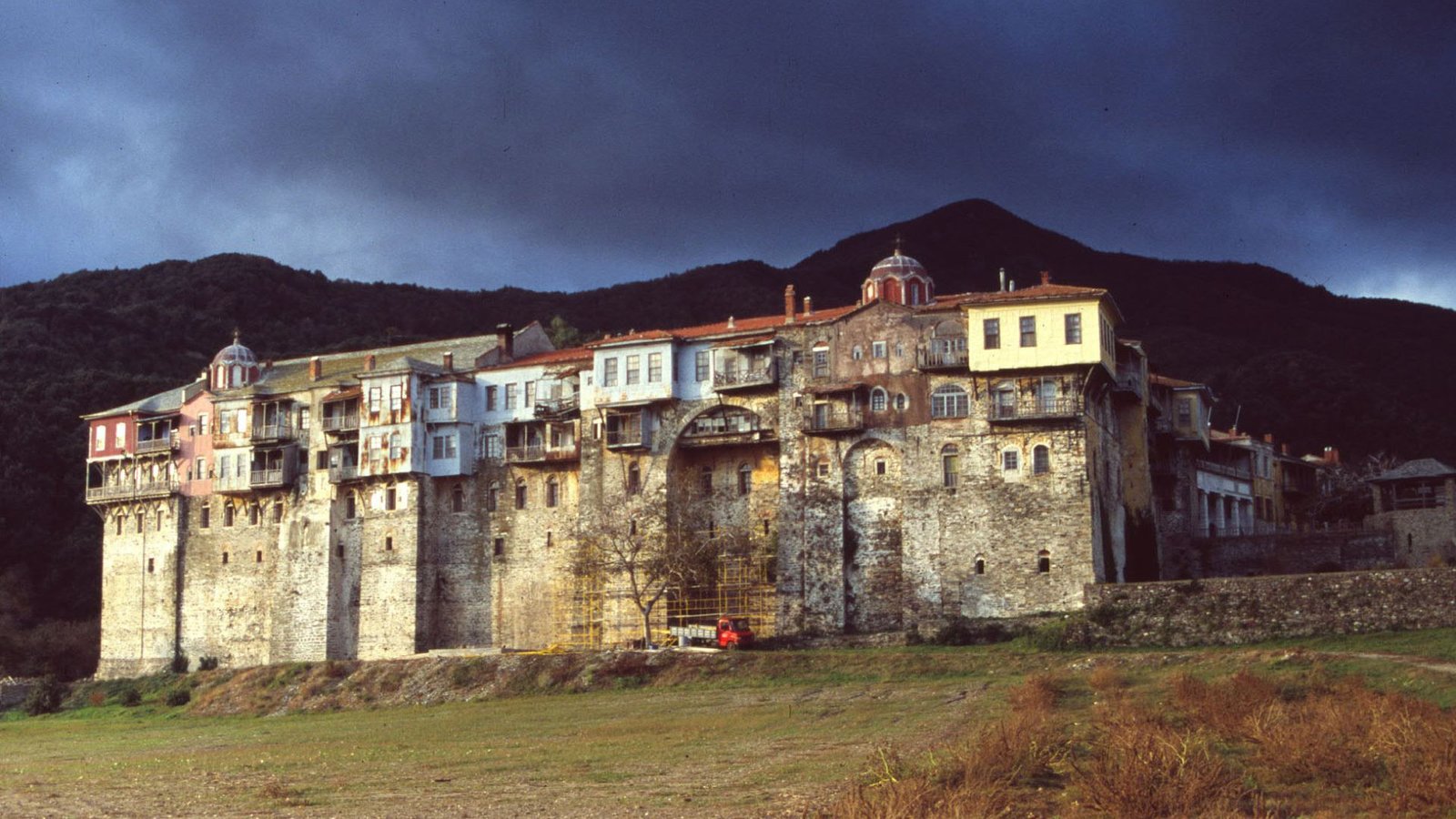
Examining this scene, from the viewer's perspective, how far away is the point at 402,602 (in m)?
77.9

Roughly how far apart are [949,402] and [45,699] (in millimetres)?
41968

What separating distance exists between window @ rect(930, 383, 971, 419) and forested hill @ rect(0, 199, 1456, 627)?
160 feet

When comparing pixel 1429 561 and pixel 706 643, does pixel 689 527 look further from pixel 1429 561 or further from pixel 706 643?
pixel 1429 561

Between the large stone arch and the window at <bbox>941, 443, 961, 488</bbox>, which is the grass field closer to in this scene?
the large stone arch

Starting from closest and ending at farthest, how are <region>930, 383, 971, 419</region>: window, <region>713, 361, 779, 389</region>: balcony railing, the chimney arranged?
<region>930, 383, 971, 419</region>: window, <region>713, 361, 779, 389</region>: balcony railing, the chimney

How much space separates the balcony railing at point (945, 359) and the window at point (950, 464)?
2968mm

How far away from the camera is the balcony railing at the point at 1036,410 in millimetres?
63188

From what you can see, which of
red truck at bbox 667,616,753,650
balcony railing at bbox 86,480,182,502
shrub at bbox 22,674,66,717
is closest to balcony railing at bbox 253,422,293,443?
balcony railing at bbox 86,480,182,502

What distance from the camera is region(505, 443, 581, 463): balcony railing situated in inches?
2977

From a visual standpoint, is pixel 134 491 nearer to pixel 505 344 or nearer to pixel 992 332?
pixel 505 344

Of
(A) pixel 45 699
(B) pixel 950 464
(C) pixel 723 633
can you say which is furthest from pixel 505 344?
(A) pixel 45 699

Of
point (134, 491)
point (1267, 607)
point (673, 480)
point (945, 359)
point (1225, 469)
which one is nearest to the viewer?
point (1267, 607)

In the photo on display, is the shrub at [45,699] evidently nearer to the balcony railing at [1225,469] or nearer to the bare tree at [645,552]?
the bare tree at [645,552]

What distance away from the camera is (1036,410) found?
63.8 meters
